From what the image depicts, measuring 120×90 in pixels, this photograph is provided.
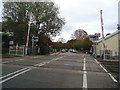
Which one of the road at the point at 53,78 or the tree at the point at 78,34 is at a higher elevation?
the tree at the point at 78,34

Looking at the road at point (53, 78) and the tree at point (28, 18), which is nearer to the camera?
the road at point (53, 78)

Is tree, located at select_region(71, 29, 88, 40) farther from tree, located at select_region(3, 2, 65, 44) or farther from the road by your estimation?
the road

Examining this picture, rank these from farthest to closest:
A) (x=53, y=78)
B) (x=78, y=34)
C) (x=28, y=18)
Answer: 1. (x=78, y=34)
2. (x=28, y=18)
3. (x=53, y=78)

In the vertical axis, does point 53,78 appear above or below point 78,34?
below

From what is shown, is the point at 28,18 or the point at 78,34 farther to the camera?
the point at 78,34

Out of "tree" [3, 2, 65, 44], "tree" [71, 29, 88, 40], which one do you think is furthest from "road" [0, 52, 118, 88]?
"tree" [71, 29, 88, 40]

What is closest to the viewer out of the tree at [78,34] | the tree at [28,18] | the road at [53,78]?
the road at [53,78]

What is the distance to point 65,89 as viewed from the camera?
324 inches

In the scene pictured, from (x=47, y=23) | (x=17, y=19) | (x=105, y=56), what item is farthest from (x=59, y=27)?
(x=105, y=56)

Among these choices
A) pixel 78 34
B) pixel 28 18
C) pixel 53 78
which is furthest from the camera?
pixel 78 34

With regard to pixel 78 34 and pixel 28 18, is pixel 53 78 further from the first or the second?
pixel 78 34

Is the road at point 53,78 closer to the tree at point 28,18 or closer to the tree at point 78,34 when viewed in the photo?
the tree at point 28,18

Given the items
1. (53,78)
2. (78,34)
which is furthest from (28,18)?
(78,34)

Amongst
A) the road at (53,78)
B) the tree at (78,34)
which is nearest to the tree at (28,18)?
the road at (53,78)
